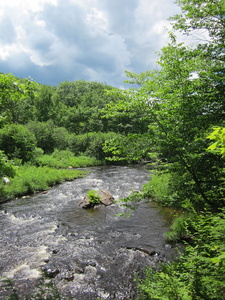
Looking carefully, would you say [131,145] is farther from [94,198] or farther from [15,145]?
[15,145]

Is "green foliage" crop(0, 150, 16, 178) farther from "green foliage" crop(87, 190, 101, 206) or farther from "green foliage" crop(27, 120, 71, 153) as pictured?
"green foliage" crop(27, 120, 71, 153)

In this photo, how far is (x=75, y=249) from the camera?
26.3 ft

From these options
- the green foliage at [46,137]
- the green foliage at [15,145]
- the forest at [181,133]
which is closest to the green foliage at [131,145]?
the forest at [181,133]

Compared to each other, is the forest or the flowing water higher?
the forest

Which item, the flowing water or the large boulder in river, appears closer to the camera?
the flowing water

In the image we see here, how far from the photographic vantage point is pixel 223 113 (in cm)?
659

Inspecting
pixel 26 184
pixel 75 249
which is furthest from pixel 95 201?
pixel 26 184

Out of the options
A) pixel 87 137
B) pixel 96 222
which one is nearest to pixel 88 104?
pixel 87 137

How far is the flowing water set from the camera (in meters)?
5.82

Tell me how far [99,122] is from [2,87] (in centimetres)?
5707

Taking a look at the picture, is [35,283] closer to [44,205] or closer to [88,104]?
[44,205]

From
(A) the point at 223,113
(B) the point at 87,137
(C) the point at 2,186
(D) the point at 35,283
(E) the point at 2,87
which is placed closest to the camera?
(E) the point at 2,87

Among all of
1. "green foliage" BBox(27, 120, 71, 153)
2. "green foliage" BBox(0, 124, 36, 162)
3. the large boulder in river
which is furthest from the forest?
"green foliage" BBox(27, 120, 71, 153)

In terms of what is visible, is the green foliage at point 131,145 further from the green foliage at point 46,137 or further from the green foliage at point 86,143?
the green foliage at point 46,137
